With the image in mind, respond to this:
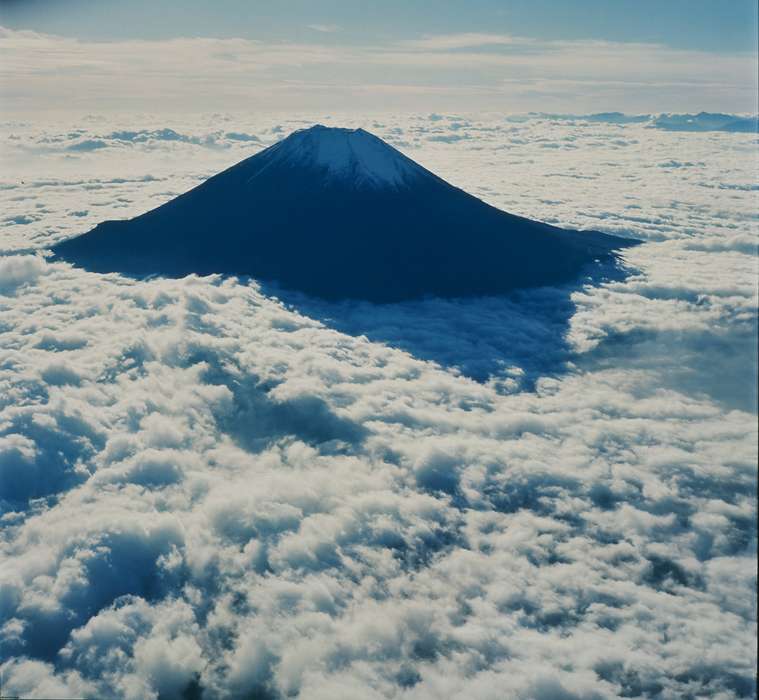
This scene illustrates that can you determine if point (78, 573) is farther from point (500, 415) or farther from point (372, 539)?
point (500, 415)

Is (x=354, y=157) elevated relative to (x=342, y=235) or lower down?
elevated

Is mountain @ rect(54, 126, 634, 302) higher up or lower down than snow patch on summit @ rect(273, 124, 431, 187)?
lower down

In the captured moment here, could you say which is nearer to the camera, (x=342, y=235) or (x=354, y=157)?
(x=342, y=235)

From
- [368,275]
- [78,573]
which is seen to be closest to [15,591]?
[78,573]

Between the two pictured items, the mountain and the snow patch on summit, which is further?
the snow patch on summit

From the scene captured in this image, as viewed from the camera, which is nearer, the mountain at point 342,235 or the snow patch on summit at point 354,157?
the mountain at point 342,235
